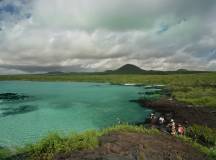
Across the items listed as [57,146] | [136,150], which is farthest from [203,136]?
[57,146]

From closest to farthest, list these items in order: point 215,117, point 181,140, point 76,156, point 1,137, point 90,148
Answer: point 76,156 → point 90,148 → point 181,140 → point 1,137 → point 215,117

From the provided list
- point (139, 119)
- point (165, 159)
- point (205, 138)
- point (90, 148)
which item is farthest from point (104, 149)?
point (139, 119)

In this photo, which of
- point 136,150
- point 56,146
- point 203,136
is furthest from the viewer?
point 203,136

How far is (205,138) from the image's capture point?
91.7ft

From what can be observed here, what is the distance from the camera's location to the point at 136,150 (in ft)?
54.4

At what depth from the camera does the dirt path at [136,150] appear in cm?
1576

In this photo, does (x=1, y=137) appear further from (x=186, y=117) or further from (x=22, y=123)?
(x=186, y=117)

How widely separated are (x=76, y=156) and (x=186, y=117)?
116 ft

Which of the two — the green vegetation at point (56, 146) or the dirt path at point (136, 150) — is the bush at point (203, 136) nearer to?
the dirt path at point (136, 150)

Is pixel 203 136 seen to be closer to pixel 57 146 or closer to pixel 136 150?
pixel 136 150

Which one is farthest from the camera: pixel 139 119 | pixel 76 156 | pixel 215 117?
pixel 139 119

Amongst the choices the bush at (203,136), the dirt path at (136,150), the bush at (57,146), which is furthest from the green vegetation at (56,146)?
the bush at (203,136)

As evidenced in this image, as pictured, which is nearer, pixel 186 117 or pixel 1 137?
pixel 1 137

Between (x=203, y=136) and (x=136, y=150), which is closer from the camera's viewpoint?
(x=136, y=150)
